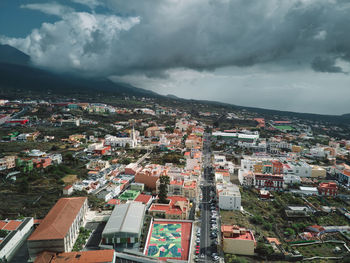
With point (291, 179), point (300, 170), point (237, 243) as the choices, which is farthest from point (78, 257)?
point (300, 170)

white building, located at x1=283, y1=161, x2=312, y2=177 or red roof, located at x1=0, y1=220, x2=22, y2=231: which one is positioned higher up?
white building, located at x1=283, y1=161, x2=312, y2=177

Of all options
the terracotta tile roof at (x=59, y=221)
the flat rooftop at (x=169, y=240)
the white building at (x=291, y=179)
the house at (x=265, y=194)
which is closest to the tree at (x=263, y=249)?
the flat rooftop at (x=169, y=240)

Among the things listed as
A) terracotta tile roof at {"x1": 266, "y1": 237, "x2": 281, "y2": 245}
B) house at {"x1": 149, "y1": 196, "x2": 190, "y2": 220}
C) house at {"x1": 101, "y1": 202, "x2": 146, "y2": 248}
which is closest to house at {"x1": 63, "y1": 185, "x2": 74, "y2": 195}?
house at {"x1": 101, "y1": 202, "x2": 146, "y2": 248}

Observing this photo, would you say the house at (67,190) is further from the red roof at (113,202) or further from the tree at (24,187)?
the red roof at (113,202)

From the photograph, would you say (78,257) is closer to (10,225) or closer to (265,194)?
(10,225)

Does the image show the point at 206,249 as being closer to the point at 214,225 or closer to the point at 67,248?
the point at 214,225

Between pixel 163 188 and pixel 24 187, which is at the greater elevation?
pixel 163 188

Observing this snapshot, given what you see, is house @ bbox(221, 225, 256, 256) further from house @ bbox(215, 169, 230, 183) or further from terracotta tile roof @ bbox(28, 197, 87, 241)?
house @ bbox(215, 169, 230, 183)
